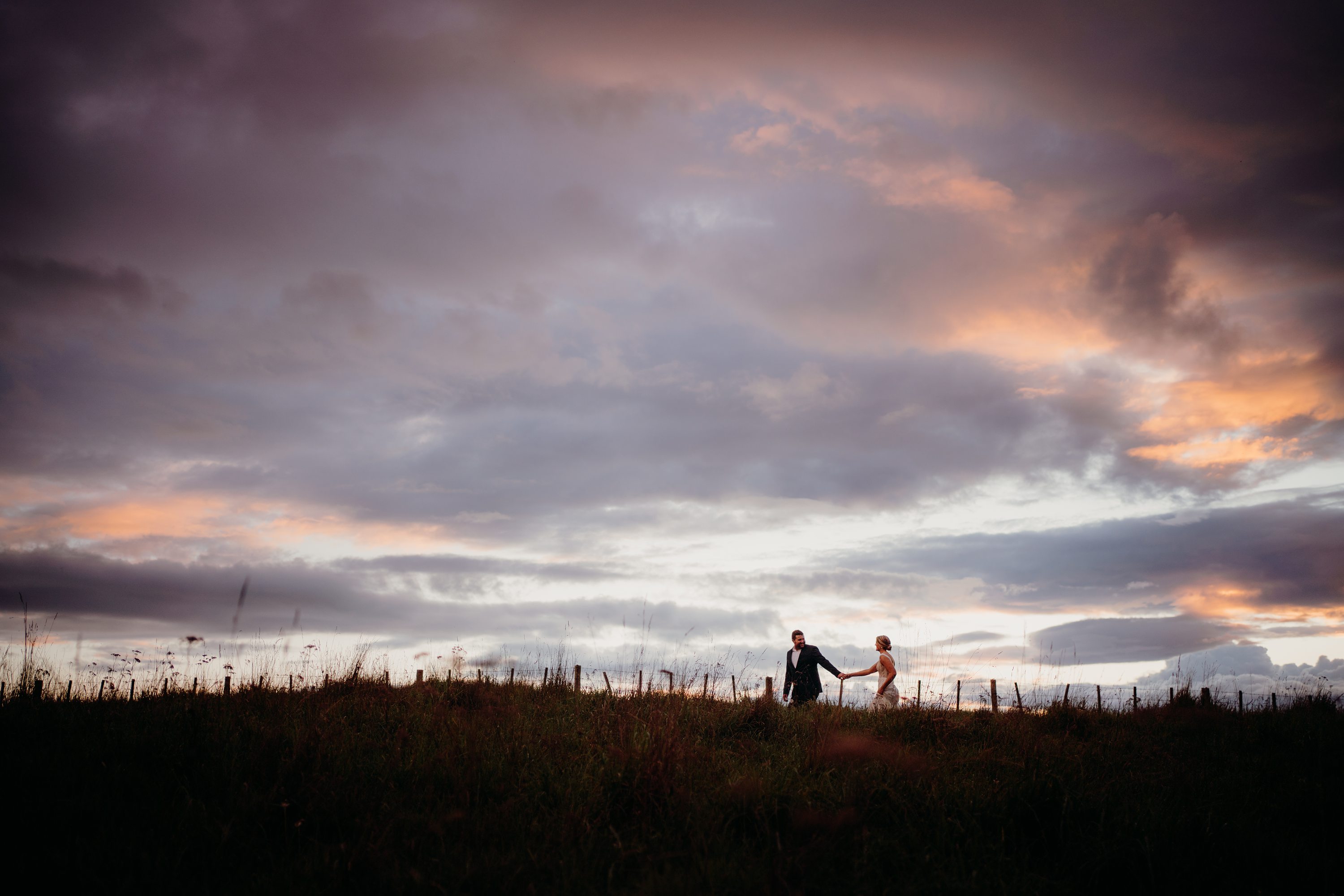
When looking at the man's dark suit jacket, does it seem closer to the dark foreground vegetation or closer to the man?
the man

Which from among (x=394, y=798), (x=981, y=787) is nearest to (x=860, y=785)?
(x=981, y=787)

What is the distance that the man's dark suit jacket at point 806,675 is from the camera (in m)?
12.2

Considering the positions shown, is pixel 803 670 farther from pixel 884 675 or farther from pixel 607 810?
pixel 607 810

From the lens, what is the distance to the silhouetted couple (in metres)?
11.2

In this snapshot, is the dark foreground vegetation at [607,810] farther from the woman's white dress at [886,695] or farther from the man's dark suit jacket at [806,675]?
the man's dark suit jacket at [806,675]

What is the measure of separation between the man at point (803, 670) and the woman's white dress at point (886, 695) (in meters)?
0.91

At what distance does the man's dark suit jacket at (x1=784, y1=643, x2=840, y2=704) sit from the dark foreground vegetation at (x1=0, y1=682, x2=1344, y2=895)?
4.79 meters

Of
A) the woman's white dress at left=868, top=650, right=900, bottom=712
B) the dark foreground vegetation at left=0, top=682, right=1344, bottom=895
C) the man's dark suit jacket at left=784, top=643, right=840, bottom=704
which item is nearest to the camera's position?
the dark foreground vegetation at left=0, top=682, right=1344, bottom=895

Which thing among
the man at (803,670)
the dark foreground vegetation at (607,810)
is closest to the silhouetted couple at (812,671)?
the man at (803,670)

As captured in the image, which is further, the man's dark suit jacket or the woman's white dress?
the man's dark suit jacket

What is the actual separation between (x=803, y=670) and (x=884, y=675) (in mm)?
1699

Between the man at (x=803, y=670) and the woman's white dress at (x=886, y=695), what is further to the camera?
the man at (x=803, y=670)

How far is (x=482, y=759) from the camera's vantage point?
570cm

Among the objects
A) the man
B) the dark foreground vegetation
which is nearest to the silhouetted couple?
the man
